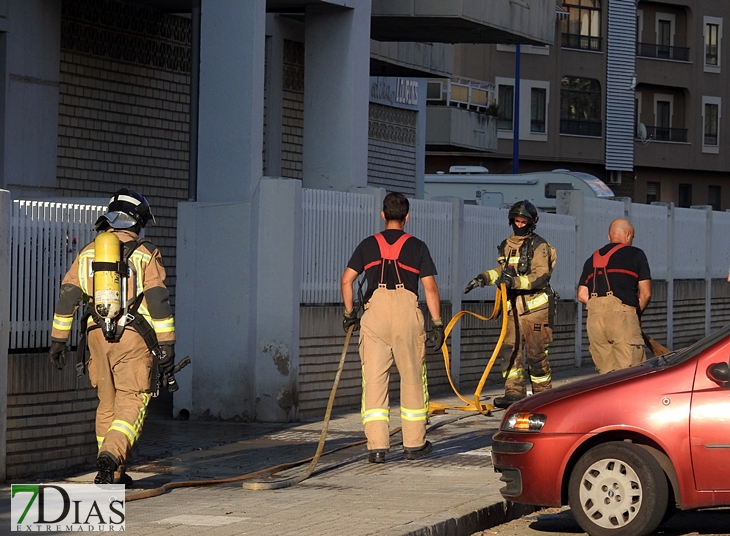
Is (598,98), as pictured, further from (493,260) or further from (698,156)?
(493,260)

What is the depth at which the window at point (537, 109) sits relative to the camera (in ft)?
184

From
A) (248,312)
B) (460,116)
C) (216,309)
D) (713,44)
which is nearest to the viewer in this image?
(248,312)

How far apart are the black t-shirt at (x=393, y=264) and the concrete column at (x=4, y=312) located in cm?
253

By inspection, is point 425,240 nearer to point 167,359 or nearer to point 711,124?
point 167,359

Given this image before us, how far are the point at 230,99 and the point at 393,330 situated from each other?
3.89 metres

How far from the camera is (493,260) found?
57.7 feet

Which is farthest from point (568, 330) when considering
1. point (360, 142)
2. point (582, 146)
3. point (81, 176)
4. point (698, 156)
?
point (698, 156)

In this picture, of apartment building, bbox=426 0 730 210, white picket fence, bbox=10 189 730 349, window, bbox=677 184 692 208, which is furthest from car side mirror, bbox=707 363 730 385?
window, bbox=677 184 692 208

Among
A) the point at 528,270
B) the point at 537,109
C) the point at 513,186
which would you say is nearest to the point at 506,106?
the point at 537,109

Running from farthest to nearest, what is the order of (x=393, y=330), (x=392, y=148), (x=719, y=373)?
1. (x=392, y=148)
2. (x=393, y=330)
3. (x=719, y=373)

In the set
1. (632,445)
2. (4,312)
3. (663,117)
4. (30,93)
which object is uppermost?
(663,117)

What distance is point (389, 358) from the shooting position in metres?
10.5

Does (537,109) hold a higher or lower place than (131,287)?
higher

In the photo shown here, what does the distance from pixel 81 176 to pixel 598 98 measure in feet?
146
